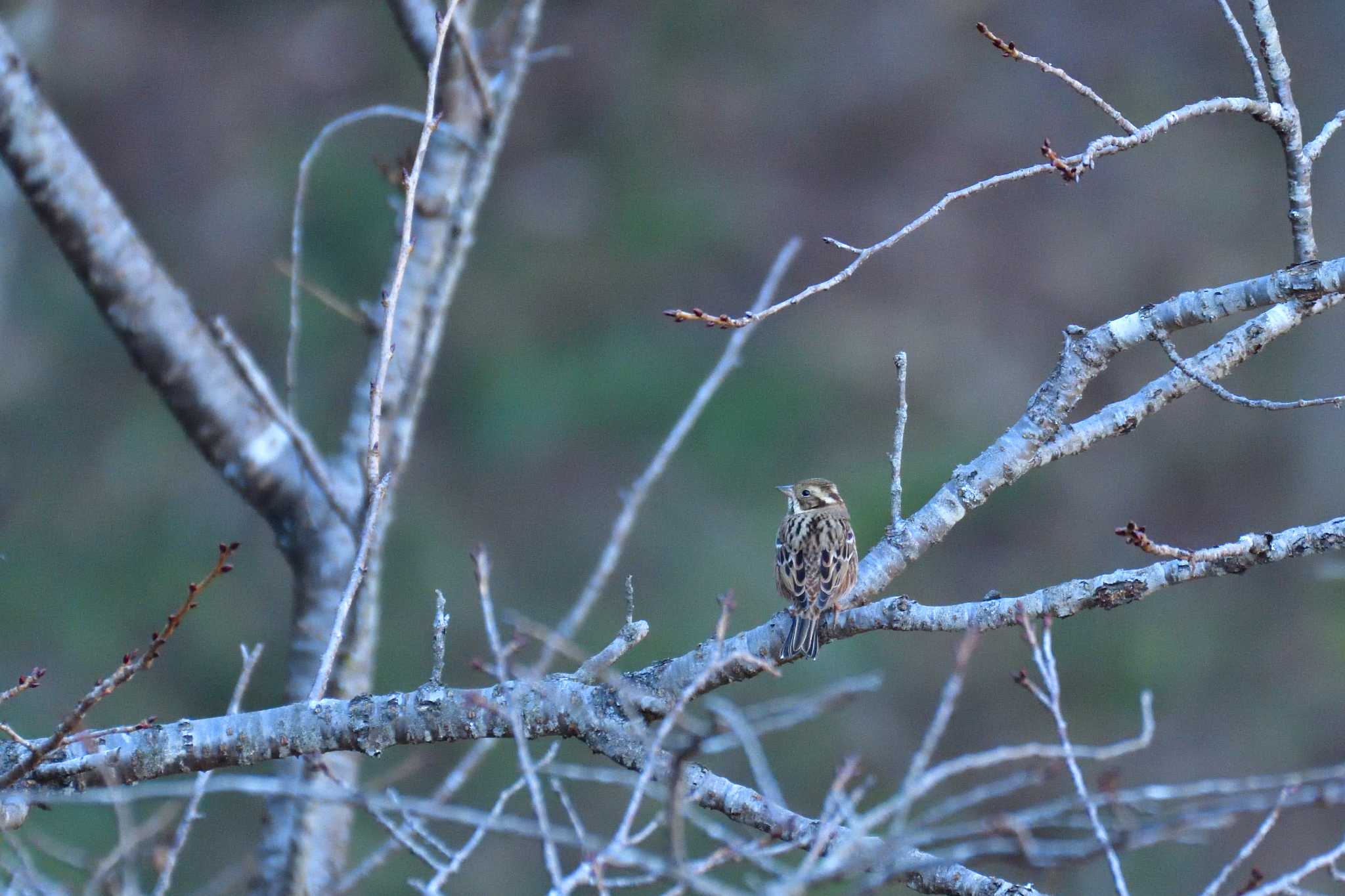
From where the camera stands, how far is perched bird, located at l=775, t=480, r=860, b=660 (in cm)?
400

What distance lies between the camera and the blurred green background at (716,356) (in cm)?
1073

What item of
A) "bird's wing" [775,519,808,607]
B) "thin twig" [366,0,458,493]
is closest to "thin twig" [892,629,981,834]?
"thin twig" [366,0,458,493]

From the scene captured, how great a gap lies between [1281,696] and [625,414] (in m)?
6.00

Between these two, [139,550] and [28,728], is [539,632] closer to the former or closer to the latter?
[28,728]

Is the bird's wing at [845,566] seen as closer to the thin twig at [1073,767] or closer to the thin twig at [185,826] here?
the thin twig at [1073,767]

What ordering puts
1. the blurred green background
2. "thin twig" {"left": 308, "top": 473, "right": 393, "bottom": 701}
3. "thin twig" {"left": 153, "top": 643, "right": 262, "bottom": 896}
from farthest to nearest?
the blurred green background, "thin twig" {"left": 308, "top": 473, "right": 393, "bottom": 701}, "thin twig" {"left": 153, "top": 643, "right": 262, "bottom": 896}

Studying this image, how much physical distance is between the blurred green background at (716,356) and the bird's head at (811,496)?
3.81m

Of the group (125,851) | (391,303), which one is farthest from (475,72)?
(125,851)

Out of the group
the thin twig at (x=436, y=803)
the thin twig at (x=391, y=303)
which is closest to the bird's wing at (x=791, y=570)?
the thin twig at (x=436, y=803)

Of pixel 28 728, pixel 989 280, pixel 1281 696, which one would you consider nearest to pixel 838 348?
pixel 989 280

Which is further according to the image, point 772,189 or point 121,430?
point 772,189

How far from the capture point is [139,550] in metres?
11.8

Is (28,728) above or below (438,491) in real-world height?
below

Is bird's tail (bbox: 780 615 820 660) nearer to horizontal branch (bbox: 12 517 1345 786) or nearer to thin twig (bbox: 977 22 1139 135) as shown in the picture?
horizontal branch (bbox: 12 517 1345 786)
